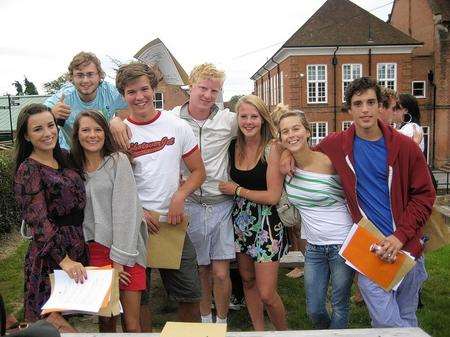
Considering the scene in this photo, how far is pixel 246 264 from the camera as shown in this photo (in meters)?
3.73

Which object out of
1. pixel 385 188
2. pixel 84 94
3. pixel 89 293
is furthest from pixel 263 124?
pixel 89 293

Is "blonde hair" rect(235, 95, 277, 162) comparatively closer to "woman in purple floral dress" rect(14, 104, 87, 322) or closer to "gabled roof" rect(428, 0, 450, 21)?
"woman in purple floral dress" rect(14, 104, 87, 322)

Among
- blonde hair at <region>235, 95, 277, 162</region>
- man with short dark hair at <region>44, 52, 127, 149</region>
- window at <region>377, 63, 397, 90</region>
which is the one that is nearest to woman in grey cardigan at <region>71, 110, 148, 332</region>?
man with short dark hair at <region>44, 52, 127, 149</region>

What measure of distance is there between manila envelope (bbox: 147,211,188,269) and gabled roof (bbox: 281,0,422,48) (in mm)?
28883

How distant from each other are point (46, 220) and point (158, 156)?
86 centimetres

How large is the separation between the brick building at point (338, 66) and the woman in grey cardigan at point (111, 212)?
28654mm

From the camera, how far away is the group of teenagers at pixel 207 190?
2881 mm

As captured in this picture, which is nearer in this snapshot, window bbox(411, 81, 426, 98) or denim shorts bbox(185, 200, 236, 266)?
denim shorts bbox(185, 200, 236, 266)

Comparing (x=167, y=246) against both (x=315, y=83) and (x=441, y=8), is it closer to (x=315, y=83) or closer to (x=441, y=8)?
(x=315, y=83)

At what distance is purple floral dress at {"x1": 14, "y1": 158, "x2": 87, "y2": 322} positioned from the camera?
8.97ft

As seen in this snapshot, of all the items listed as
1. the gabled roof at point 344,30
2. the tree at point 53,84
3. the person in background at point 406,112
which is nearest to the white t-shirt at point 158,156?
the person in background at point 406,112

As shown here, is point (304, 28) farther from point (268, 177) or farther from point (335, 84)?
point (268, 177)

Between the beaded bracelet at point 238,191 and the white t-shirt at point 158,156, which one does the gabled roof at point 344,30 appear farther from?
the white t-shirt at point 158,156

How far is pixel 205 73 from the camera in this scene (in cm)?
364
